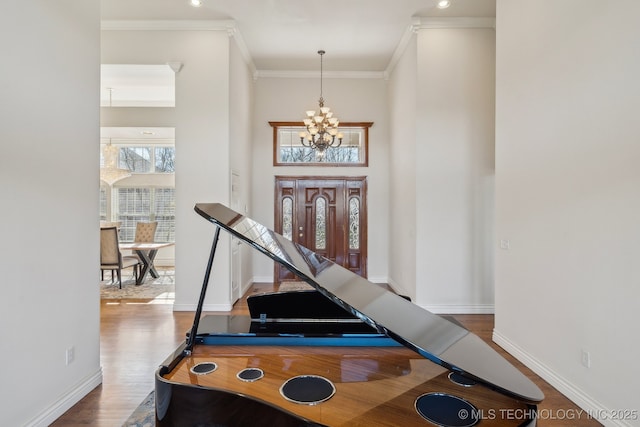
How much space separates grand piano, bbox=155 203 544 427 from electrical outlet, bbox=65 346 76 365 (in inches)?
45.8

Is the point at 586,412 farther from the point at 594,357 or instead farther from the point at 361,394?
the point at 361,394

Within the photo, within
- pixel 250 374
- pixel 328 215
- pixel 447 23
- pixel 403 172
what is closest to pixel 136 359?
pixel 250 374

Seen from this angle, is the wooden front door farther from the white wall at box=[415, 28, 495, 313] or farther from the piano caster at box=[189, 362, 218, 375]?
the piano caster at box=[189, 362, 218, 375]

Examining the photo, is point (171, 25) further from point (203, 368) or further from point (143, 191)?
point (143, 191)

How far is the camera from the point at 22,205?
79.6 inches

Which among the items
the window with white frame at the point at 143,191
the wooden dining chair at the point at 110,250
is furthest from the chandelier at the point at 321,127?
the window with white frame at the point at 143,191

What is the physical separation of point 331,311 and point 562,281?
1.83 meters

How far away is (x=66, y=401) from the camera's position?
2393 millimetres

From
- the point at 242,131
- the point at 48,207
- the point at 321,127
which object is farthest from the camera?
the point at 242,131

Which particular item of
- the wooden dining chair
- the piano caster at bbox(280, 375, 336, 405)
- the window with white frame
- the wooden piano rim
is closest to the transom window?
the wooden dining chair

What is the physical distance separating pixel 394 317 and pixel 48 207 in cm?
232

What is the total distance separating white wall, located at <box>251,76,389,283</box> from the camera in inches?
258

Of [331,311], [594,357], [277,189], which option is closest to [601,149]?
[594,357]

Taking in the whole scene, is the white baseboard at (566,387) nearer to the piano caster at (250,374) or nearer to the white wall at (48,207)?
the piano caster at (250,374)
